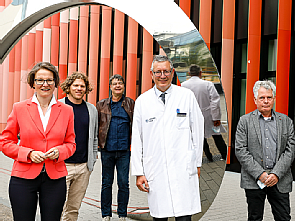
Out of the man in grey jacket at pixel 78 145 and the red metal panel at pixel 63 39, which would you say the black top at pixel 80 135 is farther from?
the red metal panel at pixel 63 39

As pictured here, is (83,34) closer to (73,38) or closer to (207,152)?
(73,38)

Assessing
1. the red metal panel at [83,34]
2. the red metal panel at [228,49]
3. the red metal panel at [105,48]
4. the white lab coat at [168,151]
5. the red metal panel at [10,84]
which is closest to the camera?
the white lab coat at [168,151]

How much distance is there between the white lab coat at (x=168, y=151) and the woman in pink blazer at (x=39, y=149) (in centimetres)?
64

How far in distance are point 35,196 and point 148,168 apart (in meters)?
0.96

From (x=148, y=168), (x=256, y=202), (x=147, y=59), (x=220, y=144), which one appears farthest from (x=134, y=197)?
Result: (x=147, y=59)

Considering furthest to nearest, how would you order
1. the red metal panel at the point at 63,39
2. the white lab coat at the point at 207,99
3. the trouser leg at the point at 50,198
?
the red metal panel at the point at 63,39, the white lab coat at the point at 207,99, the trouser leg at the point at 50,198

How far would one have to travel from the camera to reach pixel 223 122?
4266mm

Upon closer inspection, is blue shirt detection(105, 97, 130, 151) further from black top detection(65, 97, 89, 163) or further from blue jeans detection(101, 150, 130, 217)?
black top detection(65, 97, 89, 163)

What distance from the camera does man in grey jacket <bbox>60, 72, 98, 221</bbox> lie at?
4137 millimetres

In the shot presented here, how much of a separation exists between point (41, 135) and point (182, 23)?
86.1 inches

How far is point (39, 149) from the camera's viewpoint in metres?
2.87

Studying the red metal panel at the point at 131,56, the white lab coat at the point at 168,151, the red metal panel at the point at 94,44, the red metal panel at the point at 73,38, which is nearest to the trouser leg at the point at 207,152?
the white lab coat at the point at 168,151

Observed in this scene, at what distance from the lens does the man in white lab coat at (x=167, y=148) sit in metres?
3.02

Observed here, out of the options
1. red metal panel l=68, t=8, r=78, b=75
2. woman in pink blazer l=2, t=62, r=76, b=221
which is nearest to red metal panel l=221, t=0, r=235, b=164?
woman in pink blazer l=2, t=62, r=76, b=221
